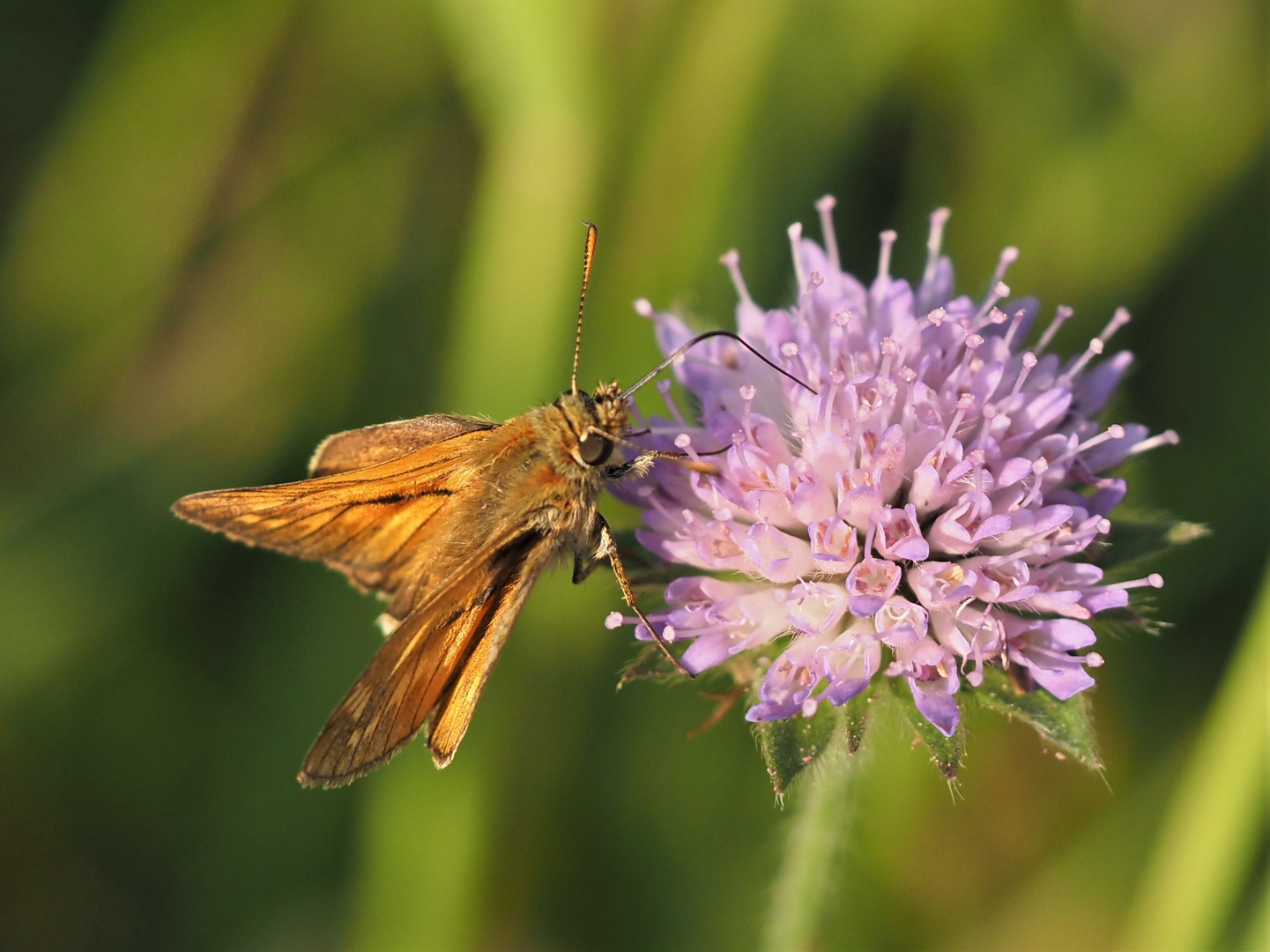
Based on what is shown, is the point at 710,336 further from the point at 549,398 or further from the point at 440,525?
the point at 549,398

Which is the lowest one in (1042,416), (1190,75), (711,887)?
(711,887)

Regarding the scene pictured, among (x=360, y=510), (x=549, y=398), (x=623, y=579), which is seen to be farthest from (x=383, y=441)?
(x=549, y=398)

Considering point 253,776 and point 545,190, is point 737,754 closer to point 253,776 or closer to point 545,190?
point 253,776

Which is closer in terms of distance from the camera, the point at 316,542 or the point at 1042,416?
the point at 1042,416

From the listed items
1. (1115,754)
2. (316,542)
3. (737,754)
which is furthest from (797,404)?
(1115,754)

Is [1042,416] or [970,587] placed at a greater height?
[1042,416]

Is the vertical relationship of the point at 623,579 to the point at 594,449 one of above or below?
below
